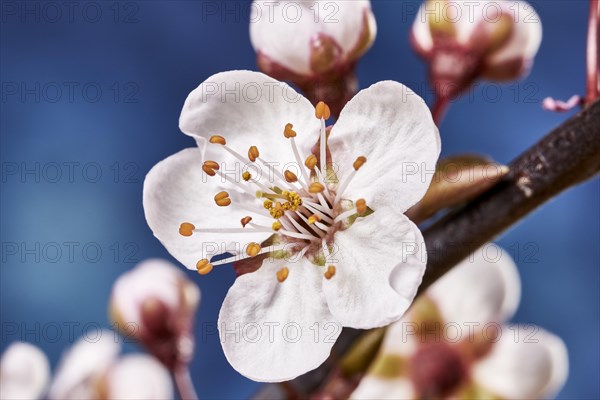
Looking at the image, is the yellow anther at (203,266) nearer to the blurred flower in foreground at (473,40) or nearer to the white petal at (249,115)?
the white petal at (249,115)

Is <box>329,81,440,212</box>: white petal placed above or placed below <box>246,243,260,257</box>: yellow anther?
above

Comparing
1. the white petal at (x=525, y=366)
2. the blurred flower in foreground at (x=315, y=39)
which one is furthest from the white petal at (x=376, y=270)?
the white petal at (x=525, y=366)

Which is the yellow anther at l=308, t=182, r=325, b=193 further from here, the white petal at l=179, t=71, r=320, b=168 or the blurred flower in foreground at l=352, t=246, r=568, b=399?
the blurred flower in foreground at l=352, t=246, r=568, b=399

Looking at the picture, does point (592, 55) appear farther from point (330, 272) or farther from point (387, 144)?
point (330, 272)

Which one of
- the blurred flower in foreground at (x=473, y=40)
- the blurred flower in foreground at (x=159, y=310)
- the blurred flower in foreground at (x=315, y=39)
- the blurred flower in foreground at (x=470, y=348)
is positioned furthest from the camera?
the blurred flower in foreground at (x=470, y=348)

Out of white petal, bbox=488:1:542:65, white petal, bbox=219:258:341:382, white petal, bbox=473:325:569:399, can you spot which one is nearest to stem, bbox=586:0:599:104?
white petal, bbox=488:1:542:65

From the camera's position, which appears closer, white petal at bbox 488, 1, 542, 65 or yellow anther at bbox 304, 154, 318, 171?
yellow anther at bbox 304, 154, 318, 171

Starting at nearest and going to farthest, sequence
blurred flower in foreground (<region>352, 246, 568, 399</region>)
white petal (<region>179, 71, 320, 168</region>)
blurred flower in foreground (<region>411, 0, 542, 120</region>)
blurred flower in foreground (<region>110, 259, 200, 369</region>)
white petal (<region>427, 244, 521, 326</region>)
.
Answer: white petal (<region>179, 71, 320, 168</region>) → blurred flower in foreground (<region>411, 0, 542, 120</region>) → blurred flower in foreground (<region>110, 259, 200, 369</region>) → blurred flower in foreground (<region>352, 246, 568, 399</region>) → white petal (<region>427, 244, 521, 326</region>)
